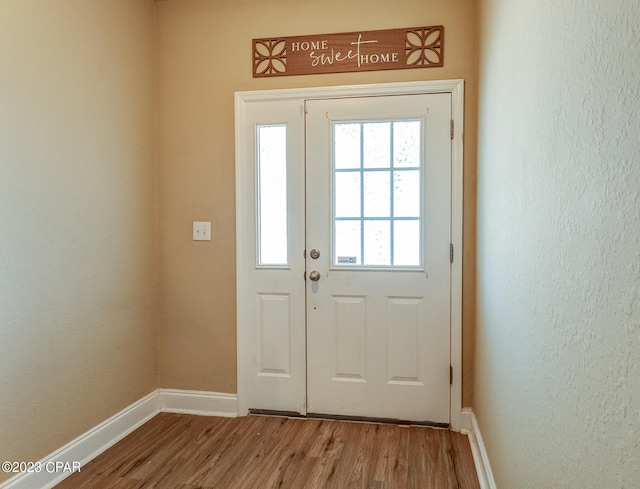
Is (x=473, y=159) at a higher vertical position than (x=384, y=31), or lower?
lower

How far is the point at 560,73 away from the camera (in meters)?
0.98

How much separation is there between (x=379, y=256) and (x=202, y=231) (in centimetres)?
120

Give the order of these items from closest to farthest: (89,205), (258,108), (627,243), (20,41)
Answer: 1. (627,243)
2. (20,41)
3. (89,205)
4. (258,108)

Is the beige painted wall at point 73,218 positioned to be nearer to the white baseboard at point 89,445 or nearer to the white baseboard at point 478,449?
the white baseboard at point 89,445

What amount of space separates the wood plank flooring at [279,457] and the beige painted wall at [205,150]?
0.40 meters

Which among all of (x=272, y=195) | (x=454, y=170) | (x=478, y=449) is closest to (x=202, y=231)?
(x=272, y=195)

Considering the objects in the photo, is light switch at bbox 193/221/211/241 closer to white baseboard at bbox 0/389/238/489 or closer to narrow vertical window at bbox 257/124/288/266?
narrow vertical window at bbox 257/124/288/266

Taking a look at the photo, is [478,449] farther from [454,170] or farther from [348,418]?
[454,170]

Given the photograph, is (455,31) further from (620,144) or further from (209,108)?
(620,144)

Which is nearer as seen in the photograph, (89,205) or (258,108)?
(89,205)

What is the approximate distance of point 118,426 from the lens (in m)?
2.36

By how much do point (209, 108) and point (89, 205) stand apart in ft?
3.29

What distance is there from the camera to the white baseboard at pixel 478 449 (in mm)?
1818

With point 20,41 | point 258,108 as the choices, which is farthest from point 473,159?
point 20,41
